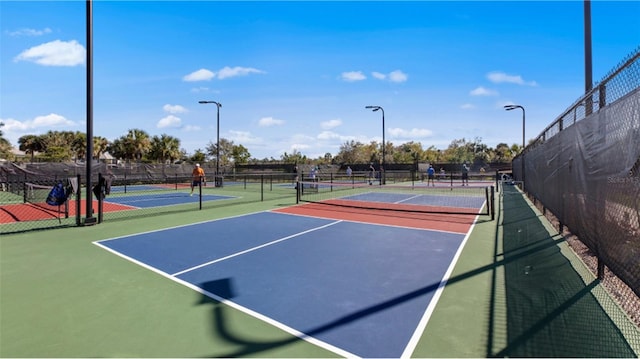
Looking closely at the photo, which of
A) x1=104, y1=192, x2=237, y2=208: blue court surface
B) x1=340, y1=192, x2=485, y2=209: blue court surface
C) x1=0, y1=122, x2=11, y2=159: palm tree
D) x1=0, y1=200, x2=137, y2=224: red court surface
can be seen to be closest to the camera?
x1=0, y1=200, x2=137, y2=224: red court surface

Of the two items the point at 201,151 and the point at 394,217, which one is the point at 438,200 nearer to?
the point at 394,217

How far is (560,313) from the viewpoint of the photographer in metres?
3.93

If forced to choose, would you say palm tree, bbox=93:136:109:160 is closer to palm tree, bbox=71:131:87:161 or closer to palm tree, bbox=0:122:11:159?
palm tree, bbox=71:131:87:161

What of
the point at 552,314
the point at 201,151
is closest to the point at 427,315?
the point at 552,314

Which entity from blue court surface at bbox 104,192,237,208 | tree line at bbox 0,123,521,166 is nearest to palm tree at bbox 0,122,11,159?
tree line at bbox 0,123,521,166

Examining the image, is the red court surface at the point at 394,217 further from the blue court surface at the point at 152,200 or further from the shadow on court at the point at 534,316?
the blue court surface at the point at 152,200

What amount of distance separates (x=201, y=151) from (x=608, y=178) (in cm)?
7205

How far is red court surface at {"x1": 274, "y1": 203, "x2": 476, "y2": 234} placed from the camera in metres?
9.73

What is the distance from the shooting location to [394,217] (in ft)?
36.9

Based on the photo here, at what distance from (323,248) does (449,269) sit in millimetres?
2488

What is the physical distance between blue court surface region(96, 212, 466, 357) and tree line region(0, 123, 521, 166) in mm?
53186

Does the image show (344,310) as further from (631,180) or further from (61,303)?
(61,303)

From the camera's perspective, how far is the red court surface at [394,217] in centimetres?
973

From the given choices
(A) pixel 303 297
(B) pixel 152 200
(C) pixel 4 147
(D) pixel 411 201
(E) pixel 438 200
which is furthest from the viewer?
(C) pixel 4 147
